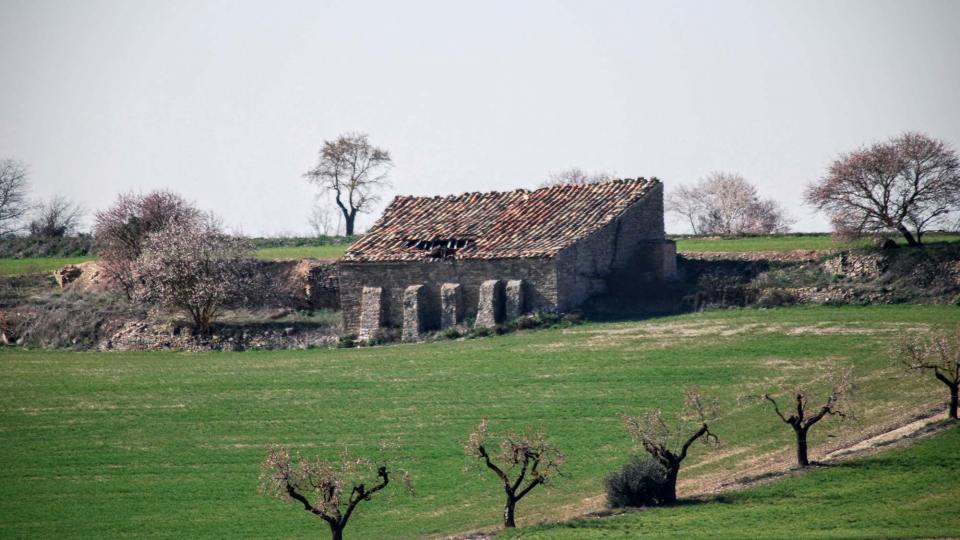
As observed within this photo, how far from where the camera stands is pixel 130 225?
68562 mm

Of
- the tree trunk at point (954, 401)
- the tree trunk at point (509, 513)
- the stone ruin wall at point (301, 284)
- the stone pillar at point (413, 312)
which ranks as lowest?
the tree trunk at point (509, 513)

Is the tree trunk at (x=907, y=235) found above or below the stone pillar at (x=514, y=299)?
above

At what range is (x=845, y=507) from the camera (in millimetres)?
30031

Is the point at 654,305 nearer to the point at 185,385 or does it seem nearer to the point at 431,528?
the point at 185,385

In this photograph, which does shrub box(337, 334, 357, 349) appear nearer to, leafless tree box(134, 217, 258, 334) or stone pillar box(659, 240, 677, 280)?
leafless tree box(134, 217, 258, 334)

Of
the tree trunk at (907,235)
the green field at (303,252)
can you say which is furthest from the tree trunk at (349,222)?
the tree trunk at (907,235)

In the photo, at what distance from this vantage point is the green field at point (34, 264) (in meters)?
71.3

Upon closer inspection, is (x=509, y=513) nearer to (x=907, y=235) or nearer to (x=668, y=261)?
(x=668, y=261)

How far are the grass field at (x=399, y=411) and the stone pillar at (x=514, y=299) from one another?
4.89 ft

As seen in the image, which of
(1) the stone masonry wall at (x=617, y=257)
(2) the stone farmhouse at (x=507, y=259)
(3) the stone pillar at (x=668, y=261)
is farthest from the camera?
(3) the stone pillar at (x=668, y=261)

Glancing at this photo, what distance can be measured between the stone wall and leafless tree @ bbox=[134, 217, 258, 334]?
4.87 m

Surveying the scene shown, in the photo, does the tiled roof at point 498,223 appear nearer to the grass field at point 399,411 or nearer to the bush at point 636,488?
the grass field at point 399,411

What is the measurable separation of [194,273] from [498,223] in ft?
41.4

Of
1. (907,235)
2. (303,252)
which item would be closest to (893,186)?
(907,235)
